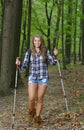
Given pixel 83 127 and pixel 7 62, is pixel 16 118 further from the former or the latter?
pixel 7 62

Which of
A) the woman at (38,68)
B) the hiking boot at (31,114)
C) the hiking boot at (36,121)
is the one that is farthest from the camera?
the hiking boot at (31,114)

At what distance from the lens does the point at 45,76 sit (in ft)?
29.0

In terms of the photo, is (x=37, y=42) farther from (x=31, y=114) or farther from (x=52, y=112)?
(x=52, y=112)

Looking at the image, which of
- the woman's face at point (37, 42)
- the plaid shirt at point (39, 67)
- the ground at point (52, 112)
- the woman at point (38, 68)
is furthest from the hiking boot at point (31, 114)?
the woman's face at point (37, 42)

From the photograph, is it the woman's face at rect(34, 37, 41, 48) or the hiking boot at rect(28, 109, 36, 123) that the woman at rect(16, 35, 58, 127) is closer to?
the woman's face at rect(34, 37, 41, 48)

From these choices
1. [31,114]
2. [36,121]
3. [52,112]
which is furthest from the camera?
[52,112]

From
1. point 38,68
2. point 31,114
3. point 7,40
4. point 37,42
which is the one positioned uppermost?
point 37,42

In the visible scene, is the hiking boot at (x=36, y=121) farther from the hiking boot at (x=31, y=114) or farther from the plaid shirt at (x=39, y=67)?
the plaid shirt at (x=39, y=67)

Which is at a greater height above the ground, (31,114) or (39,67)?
(39,67)

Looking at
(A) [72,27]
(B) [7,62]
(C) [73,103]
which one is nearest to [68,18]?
(A) [72,27]

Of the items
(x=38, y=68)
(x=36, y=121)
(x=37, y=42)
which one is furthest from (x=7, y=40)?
(x=36, y=121)

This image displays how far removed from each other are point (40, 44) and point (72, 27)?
23.2 meters

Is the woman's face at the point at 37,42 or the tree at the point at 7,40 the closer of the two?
the woman's face at the point at 37,42

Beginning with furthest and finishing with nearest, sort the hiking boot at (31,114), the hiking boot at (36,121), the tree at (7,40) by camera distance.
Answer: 1. the tree at (7,40)
2. the hiking boot at (31,114)
3. the hiking boot at (36,121)
